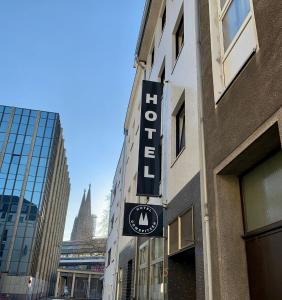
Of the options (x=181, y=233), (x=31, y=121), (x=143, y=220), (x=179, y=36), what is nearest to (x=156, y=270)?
(x=143, y=220)

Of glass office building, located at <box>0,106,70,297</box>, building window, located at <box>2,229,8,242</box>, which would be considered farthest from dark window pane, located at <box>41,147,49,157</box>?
building window, located at <box>2,229,8,242</box>

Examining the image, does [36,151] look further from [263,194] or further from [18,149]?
[263,194]

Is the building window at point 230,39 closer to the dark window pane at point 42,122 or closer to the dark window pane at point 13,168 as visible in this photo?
the dark window pane at point 13,168

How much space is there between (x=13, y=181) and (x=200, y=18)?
58113 mm

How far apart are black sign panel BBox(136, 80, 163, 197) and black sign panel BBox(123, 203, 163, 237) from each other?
0.37m

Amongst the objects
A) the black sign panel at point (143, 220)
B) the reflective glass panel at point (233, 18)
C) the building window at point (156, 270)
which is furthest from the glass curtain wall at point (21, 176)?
the reflective glass panel at point (233, 18)

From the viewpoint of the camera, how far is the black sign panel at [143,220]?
791 cm

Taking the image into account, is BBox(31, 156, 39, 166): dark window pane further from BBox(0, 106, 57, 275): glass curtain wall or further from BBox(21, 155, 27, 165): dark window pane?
BBox(21, 155, 27, 165): dark window pane

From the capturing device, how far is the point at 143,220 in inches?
317

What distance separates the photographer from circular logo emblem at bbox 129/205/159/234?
7.93 meters

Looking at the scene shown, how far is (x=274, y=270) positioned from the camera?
13.0 feet

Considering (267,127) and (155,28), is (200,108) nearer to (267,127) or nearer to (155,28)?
(267,127)

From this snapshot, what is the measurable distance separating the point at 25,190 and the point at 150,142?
54.7 meters

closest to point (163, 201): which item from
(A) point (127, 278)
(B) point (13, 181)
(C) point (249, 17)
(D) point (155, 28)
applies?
(C) point (249, 17)
